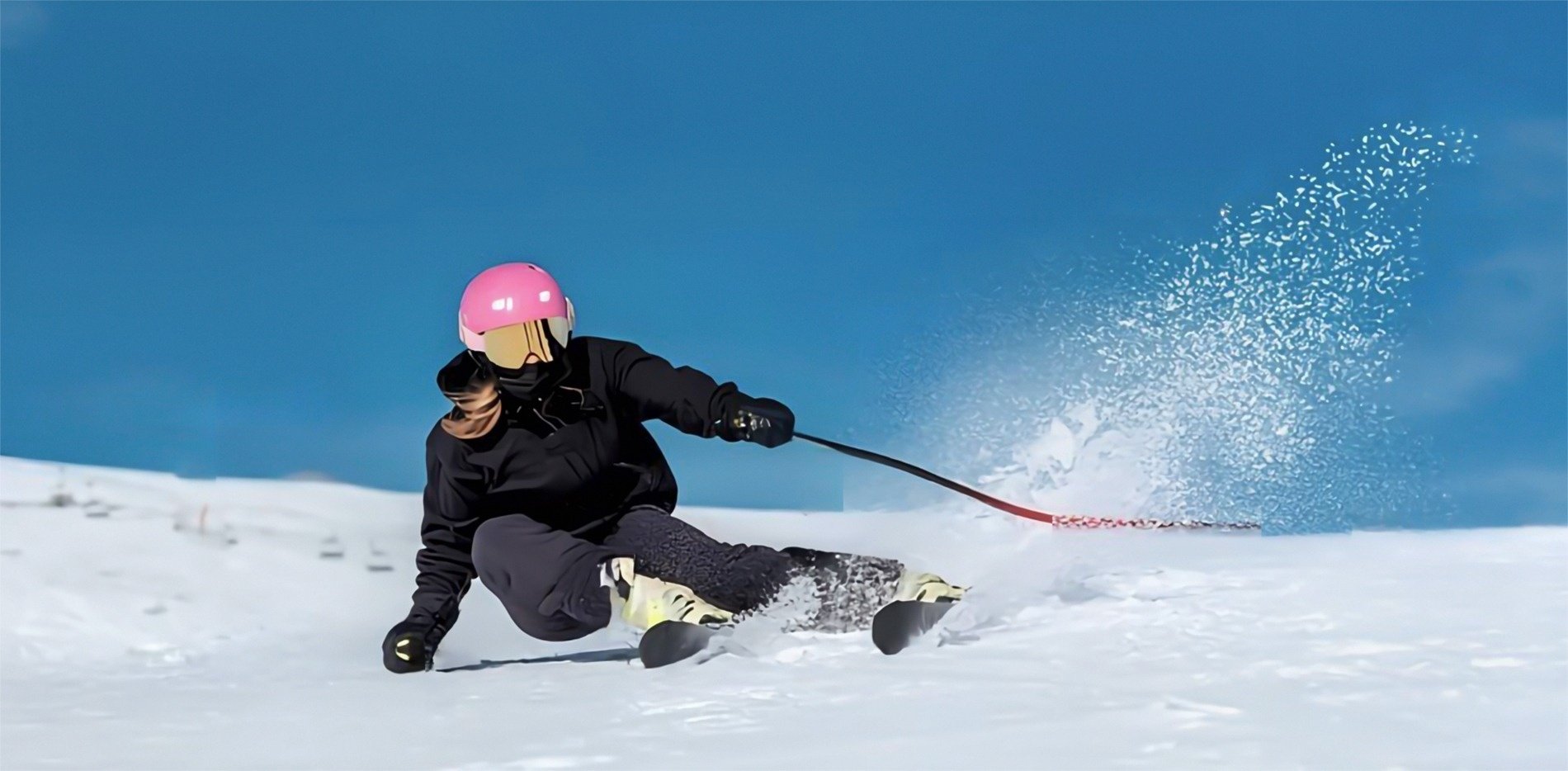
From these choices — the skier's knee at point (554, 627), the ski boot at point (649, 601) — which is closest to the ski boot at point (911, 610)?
the ski boot at point (649, 601)

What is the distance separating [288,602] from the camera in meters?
4.59

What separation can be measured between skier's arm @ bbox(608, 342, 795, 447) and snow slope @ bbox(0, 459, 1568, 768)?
484mm

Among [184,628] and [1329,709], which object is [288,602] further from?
[1329,709]

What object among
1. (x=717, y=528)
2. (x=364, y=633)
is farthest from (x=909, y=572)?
(x=717, y=528)

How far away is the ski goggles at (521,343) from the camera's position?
11.1 feet

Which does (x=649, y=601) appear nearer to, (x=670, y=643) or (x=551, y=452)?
(x=670, y=643)

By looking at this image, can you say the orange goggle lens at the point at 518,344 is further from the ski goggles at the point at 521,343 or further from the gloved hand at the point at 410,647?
the gloved hand at the point at 410,647

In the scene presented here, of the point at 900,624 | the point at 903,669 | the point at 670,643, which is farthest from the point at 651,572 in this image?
the point at 903,669

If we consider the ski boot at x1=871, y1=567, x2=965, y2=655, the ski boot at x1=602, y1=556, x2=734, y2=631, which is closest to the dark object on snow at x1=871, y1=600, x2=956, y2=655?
the ski boot at x1=871, y1=567, x2=965, y2=655

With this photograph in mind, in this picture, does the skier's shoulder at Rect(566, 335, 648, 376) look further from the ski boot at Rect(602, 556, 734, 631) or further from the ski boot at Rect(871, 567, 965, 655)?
the ski boot at Rect(871, 567, 965, 655)

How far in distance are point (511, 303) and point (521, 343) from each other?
108mm

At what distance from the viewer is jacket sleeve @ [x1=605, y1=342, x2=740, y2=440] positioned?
11.0 feet

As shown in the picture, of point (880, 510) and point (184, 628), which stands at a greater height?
point (880, 510)

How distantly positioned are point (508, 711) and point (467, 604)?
2028 mm
